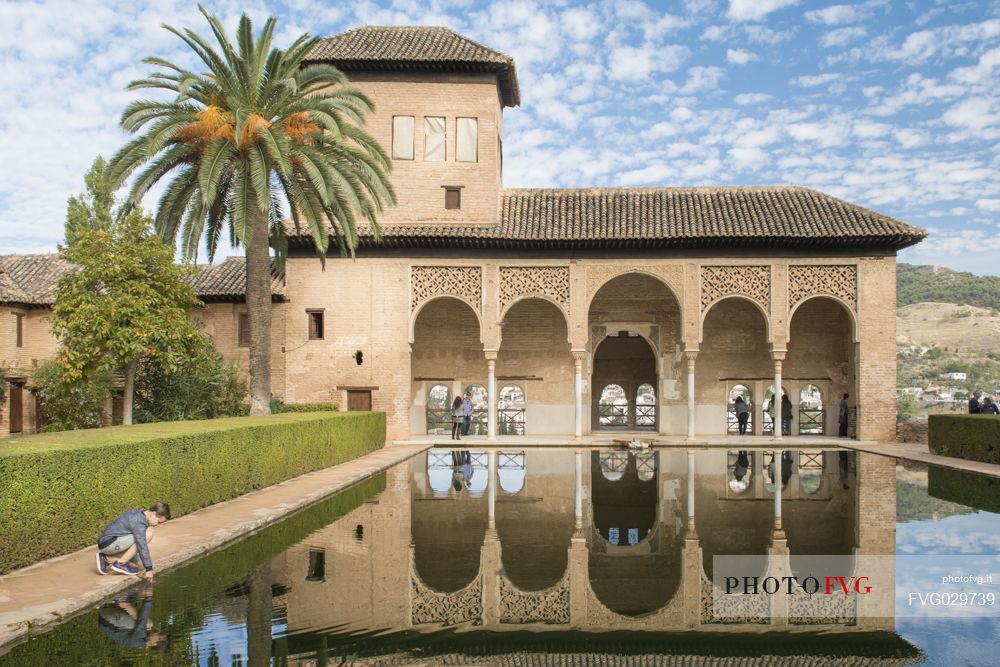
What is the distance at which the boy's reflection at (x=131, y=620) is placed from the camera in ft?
17.1

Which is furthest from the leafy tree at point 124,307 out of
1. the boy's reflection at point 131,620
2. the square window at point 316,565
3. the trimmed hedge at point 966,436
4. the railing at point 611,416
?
the trimmed hedge at point 966,436

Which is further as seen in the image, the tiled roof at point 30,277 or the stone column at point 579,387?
the tiled roof at point 30,277

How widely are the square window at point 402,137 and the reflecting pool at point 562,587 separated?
13.3 m

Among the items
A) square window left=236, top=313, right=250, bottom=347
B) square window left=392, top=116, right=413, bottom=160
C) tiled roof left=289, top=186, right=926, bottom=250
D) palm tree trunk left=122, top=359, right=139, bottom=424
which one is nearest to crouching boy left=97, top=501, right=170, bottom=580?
palm tree trunk left=122, top=359, right=139, bottom=424

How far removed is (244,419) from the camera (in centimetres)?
1384

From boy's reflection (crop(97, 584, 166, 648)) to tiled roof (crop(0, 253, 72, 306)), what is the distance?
63.1 feet

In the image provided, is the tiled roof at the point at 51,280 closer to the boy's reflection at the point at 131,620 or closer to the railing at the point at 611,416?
the railing at the point at 611,416

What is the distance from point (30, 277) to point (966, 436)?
25254 mm

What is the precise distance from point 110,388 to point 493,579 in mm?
15669

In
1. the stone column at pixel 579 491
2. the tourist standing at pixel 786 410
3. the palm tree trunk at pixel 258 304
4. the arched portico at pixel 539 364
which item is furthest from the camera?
the tourist standing at pixel 786 410

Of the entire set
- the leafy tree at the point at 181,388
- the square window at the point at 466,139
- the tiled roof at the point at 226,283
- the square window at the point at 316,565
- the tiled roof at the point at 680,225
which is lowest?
the square window at the point at 316,565

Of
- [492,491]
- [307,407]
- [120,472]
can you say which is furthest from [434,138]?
[120,472]

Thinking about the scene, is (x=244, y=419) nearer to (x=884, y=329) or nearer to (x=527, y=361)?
(x=527, y=361)

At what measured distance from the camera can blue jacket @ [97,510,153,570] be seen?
6754 mm
